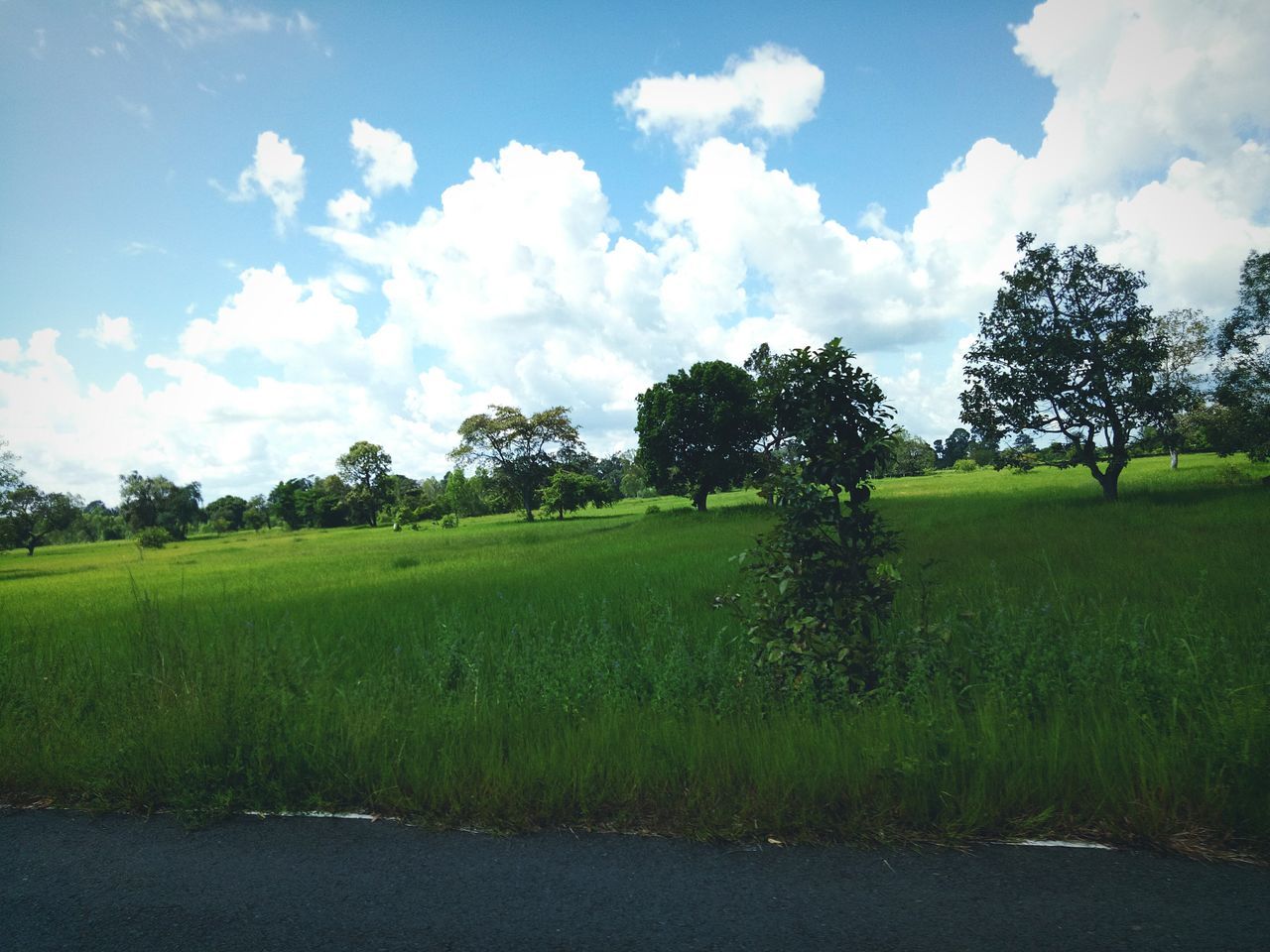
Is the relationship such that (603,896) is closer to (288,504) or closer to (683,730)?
(683,730)

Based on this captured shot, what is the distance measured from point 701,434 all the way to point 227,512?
329 ft

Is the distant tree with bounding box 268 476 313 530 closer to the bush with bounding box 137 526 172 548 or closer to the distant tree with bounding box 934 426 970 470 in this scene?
the bush with bounding box 137 526 172 548

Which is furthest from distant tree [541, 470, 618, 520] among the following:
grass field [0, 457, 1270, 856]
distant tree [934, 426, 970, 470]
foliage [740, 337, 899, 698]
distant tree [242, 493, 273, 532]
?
distant tree [934, 426, 970, 470]

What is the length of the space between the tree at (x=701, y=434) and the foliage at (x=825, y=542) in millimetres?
32402

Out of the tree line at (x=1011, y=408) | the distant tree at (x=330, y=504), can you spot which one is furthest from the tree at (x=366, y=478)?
the tree line at (x=1011, y=408)

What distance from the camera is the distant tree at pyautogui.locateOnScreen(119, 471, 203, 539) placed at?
269ft

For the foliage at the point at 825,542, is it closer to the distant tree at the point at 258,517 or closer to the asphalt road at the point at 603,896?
the asphalt road at the point at 603,896

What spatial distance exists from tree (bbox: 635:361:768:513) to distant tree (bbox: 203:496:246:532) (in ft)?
303

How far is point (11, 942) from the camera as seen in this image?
2.57 metres

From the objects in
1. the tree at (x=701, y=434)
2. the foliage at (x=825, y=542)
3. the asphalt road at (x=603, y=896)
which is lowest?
the asphalt road at (x=603, y=896)

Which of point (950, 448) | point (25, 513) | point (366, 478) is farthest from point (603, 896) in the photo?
point (950, 448)

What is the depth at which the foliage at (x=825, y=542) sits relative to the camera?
4848 millimetres

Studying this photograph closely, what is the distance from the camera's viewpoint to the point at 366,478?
85.2 m

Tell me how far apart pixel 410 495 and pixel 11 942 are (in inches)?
3370
